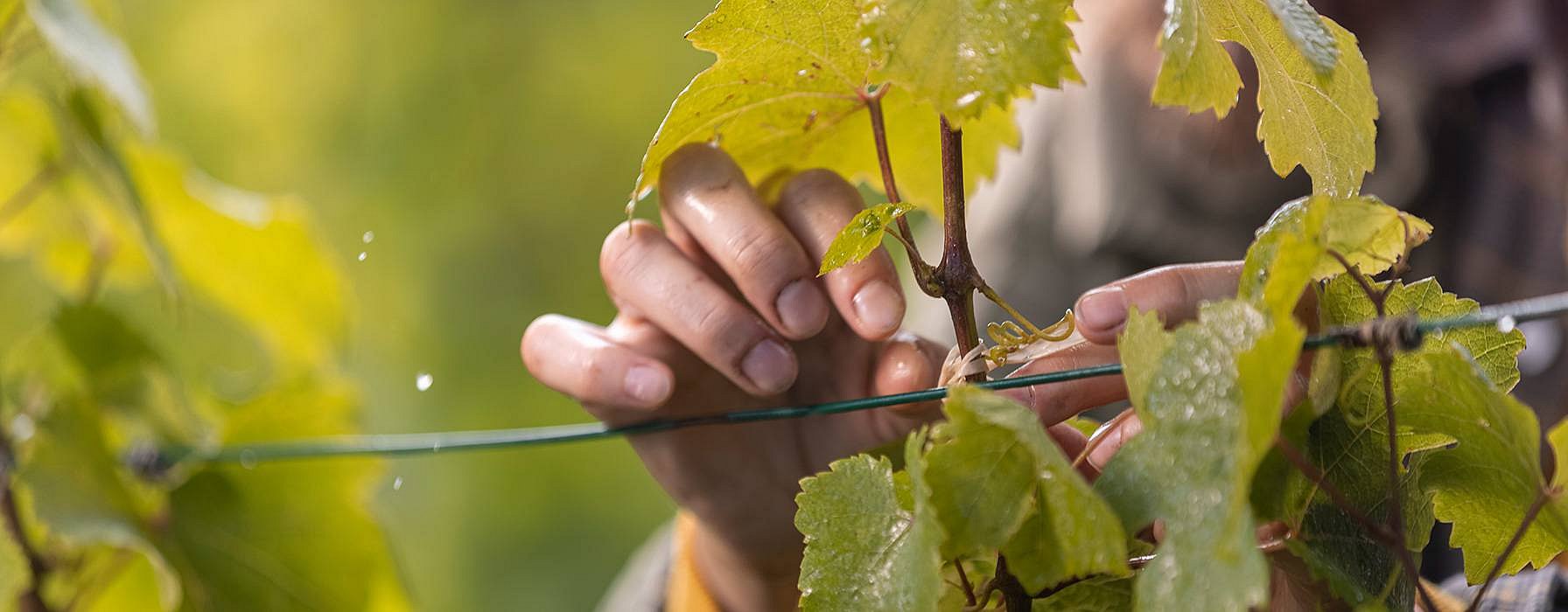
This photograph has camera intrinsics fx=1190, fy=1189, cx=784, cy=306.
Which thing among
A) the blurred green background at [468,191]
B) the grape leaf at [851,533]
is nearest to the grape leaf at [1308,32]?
the grape leaf at [851,533]

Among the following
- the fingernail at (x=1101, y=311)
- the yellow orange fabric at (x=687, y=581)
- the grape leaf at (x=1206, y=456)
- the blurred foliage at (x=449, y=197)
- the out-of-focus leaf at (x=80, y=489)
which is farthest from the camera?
the blurred foliage at (x=449, y=197)

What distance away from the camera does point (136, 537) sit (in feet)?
1.60

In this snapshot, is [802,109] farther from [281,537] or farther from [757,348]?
[281,537]

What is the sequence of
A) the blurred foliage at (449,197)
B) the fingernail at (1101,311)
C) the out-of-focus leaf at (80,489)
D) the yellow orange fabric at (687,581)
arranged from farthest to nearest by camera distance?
the blurred foliage at (449,197), the yellow orange fabric at (687,581), the out-of-focus leaf at (80,489), the fingernail at (1101,311)

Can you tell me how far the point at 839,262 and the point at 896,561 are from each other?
7 cm

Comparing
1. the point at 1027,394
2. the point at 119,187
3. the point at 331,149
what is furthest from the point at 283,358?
the point at 331,149

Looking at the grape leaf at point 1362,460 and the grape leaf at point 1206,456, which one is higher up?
the grape leaf at point 1206,456

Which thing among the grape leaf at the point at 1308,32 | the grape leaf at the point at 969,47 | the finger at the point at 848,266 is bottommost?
the finger at the point at 848,266

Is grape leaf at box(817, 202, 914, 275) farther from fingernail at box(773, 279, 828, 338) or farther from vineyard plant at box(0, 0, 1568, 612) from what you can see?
fingernail at box(773, 279, 828, 338)

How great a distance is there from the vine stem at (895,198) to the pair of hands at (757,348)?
0.21 feet

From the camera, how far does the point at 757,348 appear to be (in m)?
0.41

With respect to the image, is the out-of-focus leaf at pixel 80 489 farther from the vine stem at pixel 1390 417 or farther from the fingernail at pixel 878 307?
the vine stem at pixel 1390 417

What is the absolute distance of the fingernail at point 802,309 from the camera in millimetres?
392

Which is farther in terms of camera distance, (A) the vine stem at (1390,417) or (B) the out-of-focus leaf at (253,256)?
(B) the out-of-focus leaf at (253,256)
